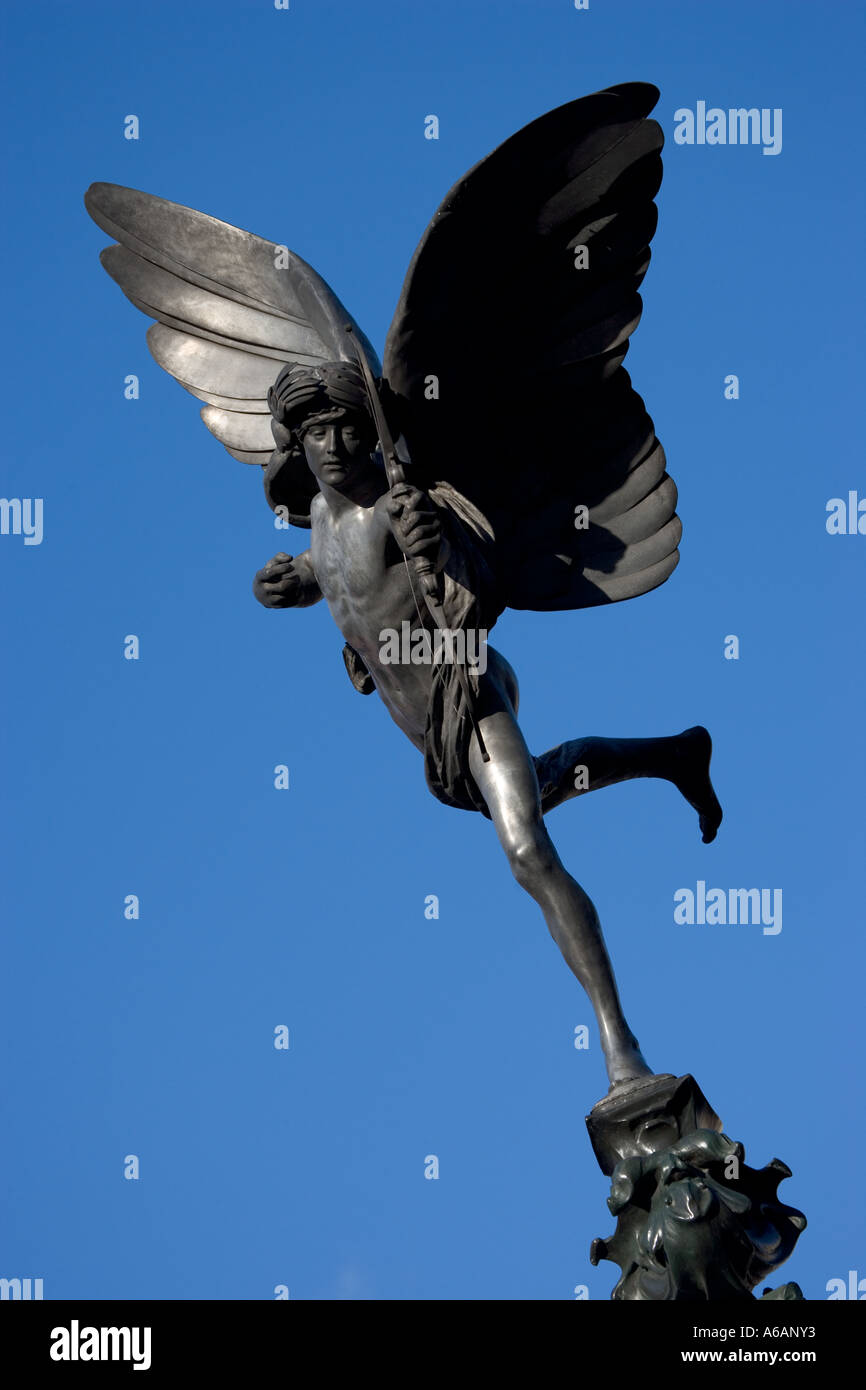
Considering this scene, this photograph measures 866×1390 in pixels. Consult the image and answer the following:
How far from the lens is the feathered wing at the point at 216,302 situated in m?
13.4

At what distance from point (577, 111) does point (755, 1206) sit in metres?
5.50

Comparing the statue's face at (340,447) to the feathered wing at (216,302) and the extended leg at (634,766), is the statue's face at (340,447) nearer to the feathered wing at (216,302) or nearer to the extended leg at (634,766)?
the feathered wing at (216,302)

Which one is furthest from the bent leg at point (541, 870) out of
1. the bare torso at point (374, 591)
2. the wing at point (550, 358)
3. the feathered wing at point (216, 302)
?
the feathered wing at point (216, 302)

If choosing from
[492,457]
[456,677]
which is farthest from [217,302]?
[456,677]

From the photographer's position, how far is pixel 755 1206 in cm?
1062

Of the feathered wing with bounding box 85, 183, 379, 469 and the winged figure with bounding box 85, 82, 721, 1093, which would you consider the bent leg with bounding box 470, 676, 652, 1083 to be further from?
the feathered wing with bounding box 85, 183, 379, 469

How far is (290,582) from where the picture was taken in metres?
12.9

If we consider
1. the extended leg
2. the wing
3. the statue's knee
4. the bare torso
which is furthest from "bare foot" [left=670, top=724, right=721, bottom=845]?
the statue's knee

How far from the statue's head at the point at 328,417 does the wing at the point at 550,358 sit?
0.70 feet

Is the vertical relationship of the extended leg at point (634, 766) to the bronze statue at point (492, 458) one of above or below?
below

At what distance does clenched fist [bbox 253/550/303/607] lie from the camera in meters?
12.9

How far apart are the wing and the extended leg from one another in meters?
0.83
